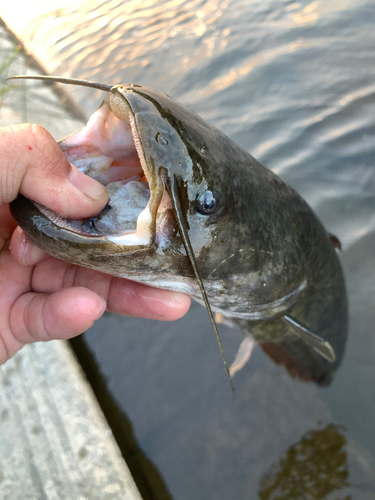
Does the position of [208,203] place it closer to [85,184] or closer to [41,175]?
[85,184]

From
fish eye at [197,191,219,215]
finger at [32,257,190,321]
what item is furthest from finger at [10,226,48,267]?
fish eye at [197,191,219,215]

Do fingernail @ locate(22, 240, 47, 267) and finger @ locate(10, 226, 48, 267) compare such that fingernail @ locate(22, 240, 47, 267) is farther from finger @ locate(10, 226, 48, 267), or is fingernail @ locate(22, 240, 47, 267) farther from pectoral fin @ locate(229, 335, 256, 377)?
pectoral fin @ locate(229, 335, 256, 377)

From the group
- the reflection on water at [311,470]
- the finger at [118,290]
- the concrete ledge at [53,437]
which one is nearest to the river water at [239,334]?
the reflection on water at [311,470]

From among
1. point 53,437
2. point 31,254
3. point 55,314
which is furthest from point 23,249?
point 53,437

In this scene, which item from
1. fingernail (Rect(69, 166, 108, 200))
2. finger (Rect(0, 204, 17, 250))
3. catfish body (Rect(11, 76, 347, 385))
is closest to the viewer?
catfish body (Rect(11, 76, 347, 385))

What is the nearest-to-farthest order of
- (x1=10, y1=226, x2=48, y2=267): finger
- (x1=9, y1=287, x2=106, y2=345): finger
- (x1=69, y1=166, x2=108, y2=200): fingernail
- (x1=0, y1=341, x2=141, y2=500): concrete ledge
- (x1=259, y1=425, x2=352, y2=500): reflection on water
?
1. (x1=69, y1=166, x2=108, y2=200): fingernail
2. (x1=9, y1=287, x2=106, y2=345): finger
3. (x1=10, y1=226, x2=48, y2=267): finger
4. (x1=0, y1=341, x2=141, y2=500): concrete ledge
5. (x1=259, y1=425, x2=352, y2=500): reflection on water

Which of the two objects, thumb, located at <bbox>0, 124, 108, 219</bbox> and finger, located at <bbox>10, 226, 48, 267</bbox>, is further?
finger, located at <bbox>10, 226, 48, 267</bbox>

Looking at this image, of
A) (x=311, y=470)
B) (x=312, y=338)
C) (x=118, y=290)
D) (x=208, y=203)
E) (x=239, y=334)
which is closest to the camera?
(x=208, y=203)
